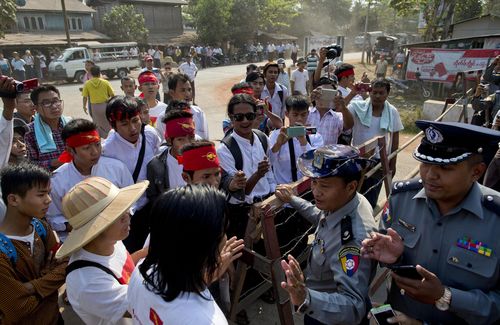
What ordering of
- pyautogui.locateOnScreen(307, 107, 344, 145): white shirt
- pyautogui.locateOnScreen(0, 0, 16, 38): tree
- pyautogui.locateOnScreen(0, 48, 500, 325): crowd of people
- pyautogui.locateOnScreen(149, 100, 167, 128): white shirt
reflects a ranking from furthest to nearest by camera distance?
pyautogui.locateOnScreen(0, 0, 16, 38): tree, pyautogui.locateOnScreen(149, 100, 167, 128): white shirt, pyautogui.locateOnScreen(307, 107, 344, 145): white shirt, pyautogui.locateOnScreen(0, 48, 500, 325): crowd of people

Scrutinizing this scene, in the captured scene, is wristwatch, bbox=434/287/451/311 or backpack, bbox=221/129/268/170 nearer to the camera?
wristwatch, bbox=434/287/451/311

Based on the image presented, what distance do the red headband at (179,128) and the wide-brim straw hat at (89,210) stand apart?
1338mm

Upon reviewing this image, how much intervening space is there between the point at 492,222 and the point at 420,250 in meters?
0.36

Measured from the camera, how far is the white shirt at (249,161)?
10.1 ft

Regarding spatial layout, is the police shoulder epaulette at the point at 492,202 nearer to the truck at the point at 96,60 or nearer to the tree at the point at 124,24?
the truck at the point at 96,60

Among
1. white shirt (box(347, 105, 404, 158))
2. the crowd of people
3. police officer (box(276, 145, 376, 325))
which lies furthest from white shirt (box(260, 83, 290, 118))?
police officer (box(276, 145, 376, 325))

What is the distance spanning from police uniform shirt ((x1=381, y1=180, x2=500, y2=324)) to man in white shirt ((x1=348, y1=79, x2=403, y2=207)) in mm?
2305

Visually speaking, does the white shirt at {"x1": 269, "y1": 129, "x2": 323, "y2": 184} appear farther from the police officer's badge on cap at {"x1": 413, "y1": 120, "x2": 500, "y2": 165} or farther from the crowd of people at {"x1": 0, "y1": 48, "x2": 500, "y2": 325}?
the police officer's badge on cap at {"x1": 413, "y1": 120, "x2": 500, "y2": 165}

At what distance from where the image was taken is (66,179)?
294 centimetres

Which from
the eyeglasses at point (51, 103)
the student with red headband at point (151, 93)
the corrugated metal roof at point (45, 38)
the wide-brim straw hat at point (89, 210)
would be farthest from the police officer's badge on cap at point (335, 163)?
the corrugated metal roof at point (45, 38)

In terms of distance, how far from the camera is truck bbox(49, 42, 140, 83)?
832 inches

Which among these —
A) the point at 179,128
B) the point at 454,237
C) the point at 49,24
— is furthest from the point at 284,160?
the point at 49,24

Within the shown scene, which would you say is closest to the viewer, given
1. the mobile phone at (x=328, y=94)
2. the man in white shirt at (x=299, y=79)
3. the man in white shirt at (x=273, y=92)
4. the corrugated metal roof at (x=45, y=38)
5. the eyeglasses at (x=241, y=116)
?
the eyeglasses at (x=241, y=116)

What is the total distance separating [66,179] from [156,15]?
40440 millimetres
